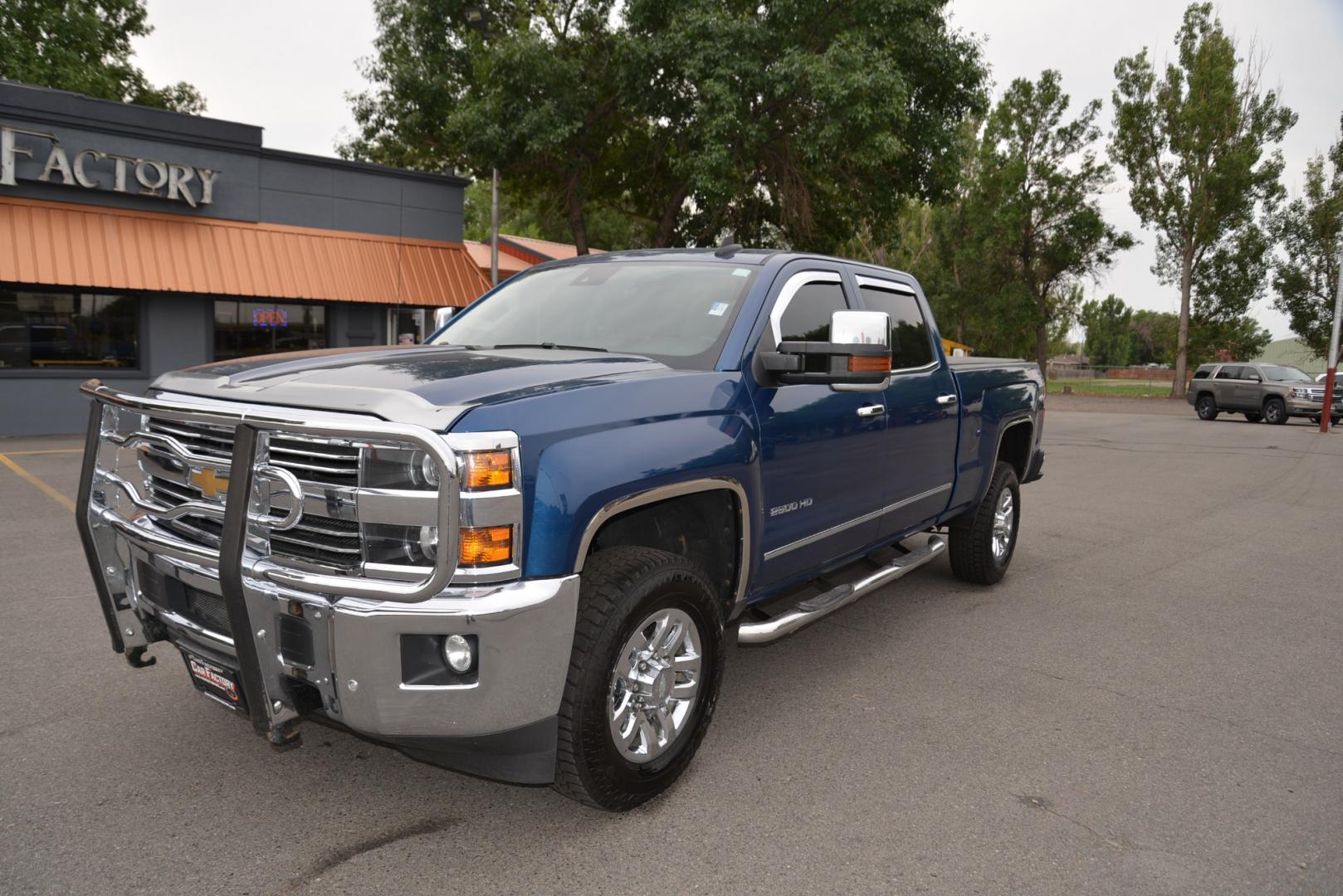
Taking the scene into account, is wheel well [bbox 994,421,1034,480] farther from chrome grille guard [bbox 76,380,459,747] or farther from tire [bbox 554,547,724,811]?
chrome grille guard [bbox 76,380,459,747]

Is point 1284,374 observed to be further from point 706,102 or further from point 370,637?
point 370,637

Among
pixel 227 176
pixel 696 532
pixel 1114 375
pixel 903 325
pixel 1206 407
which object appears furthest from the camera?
pixel 1114 375

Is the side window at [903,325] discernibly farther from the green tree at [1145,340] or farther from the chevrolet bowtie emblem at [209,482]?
the green tree at [1145,340]

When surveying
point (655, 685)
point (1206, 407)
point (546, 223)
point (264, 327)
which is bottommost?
point (1206, 407)

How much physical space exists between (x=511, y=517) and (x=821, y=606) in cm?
195

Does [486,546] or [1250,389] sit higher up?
[486,546]

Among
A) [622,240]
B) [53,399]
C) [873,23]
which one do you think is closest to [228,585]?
[53,399]

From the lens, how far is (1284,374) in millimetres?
26453

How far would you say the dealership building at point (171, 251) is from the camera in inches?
582

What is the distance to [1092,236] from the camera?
1703 inches

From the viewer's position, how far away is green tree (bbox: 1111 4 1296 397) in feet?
125

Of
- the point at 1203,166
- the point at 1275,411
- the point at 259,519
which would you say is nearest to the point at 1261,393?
the point at 1275,411

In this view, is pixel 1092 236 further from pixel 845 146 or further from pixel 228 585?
pixel 228 585

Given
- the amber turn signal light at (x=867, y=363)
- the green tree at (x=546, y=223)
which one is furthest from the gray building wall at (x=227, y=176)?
the amber turn signal light at (x=867, y=363)
